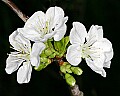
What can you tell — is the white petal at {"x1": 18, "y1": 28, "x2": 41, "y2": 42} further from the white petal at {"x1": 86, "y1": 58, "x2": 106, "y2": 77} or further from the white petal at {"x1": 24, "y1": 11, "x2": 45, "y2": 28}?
the white petal at {"x1": 86, "y1": 58, "x2": 106, "y2": 77}

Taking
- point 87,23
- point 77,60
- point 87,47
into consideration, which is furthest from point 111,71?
point 77,60

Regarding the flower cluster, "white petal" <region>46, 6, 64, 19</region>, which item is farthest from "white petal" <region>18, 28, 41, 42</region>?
"white petal" <region>46, 6, 64, 19</region>

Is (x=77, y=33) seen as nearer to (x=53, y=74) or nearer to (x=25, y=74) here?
(x=25, y=74)

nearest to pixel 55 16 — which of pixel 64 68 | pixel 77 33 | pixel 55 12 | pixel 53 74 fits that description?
pixel 55 12

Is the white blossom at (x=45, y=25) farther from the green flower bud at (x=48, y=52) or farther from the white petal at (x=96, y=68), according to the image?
the white petal at (x=96, y=68)

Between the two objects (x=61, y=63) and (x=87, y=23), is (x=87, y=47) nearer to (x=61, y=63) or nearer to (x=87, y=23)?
(x=61, y=63)

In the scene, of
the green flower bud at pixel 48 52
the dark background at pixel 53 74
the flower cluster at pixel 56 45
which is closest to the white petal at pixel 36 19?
the flower cluster at pixel 56 45

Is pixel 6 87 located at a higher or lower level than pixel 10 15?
lower
